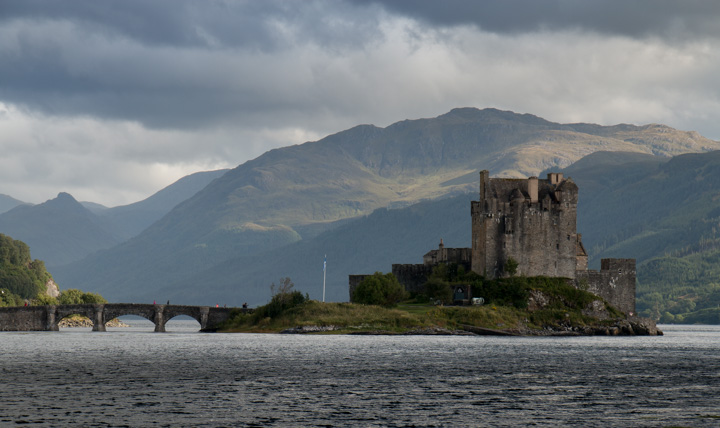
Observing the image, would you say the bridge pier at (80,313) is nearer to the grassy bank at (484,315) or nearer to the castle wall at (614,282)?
the grassy bank at (484,315)

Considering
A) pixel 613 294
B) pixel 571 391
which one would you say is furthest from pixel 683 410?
pixel 613 294

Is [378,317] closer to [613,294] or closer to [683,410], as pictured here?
[613,294]

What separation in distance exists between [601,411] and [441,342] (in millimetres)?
77436

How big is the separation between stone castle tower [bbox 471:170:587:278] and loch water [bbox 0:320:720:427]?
147ft

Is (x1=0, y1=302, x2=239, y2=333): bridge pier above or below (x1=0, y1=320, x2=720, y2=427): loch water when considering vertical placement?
above

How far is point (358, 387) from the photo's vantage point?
7462cm

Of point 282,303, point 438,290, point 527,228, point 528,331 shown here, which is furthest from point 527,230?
point 282,303

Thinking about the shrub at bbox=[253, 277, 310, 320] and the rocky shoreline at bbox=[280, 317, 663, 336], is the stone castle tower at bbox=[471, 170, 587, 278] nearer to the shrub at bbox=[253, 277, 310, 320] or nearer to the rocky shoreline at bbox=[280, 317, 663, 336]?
the rocky shoreline at bbox=[280, 317, 663, 336]

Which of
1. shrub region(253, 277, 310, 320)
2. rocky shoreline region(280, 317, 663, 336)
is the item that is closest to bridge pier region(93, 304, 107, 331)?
shrub region(253, 277, 310, 320)

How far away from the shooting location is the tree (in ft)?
579

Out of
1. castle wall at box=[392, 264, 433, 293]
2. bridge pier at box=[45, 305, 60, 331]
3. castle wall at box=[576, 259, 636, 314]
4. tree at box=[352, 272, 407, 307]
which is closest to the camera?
castle wall at box=[576, 259, 636, 314]

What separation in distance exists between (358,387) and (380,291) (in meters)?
102

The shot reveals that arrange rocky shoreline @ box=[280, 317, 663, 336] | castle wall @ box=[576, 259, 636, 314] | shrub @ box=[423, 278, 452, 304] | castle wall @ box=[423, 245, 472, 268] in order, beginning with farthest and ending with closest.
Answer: castle wall @ box=[423, 245, 472, 268]
castle wall @ box=[576, 259, 636, 314]
shrub @ box=[423, 278, 452, 304]
rocky shoreline @ box=[280, 317, 663, 336]

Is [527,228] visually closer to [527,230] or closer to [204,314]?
[527,230]
